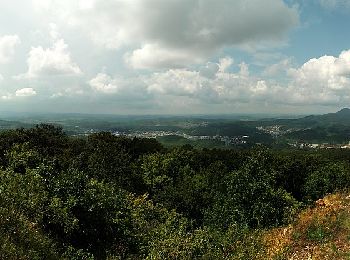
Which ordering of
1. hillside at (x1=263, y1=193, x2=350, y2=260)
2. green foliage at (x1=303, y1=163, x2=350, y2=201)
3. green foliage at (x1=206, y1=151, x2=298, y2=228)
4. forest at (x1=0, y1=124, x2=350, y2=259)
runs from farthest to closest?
green foliage at (x1=303, y1=163, x2=350, y2=201)
green foliage at (x1=206, y1=151, x2=298, y2=228)
forest at (x1=0, y1=124, x2=350, y2=259)
hillside at (x1=263, y1=193, x2=350, y2=260)

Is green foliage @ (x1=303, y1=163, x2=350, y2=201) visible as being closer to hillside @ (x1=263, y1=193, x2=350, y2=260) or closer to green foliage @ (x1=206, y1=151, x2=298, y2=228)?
green foliage @ (x1=206, y1=151, x2=298, y2=228)

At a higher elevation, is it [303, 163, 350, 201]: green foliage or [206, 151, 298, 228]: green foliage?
[206, 151, 298, 228]: green foliage

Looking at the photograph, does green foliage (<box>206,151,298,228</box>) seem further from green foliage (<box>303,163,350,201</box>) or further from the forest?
green foliage (<box>303,163,350,201</box>)

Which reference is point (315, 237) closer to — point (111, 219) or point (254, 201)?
point (254, 201)

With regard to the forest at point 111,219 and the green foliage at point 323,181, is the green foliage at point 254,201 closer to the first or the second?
the forest at point 111,219

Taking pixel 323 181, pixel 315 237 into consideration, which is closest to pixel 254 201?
pixel 315 237

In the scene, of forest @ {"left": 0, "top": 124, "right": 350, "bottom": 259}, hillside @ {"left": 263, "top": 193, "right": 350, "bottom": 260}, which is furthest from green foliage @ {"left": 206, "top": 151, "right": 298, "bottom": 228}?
hillside @ {"left": 263, "top": 193, "right": 350, "bottom": 260}

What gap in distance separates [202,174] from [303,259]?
201ft

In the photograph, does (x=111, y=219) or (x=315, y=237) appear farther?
(x=111, y=219)

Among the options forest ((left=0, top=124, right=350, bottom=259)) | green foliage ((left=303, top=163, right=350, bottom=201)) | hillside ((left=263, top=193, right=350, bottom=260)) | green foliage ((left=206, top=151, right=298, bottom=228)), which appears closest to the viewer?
hillside ((left=263, top=193, right=350, bottom=260))

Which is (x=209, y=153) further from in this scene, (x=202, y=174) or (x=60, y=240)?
(x=60, y=240)

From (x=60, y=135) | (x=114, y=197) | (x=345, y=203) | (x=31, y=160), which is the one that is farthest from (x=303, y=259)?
(x=60, y=135)

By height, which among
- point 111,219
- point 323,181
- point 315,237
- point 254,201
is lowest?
point 323,181

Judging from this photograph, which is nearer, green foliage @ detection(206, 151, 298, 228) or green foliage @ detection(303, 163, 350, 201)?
green foliage @ detection(206, 151, 298, 228)
